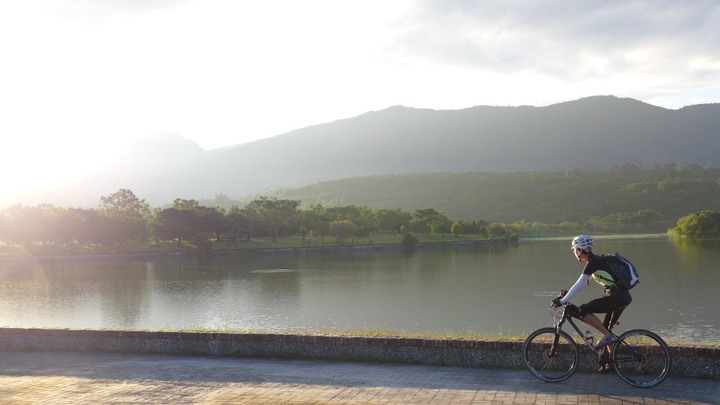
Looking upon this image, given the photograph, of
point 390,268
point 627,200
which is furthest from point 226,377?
point 627,200

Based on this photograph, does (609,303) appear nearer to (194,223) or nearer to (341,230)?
(194,223)

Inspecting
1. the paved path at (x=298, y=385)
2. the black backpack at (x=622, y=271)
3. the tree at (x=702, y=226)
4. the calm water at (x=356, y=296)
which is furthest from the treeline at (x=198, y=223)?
the black backpack at (x=622, y=271)

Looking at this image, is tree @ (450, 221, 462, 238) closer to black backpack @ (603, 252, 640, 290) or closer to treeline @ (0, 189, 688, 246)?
treeline @ (0, 189, 688, 246)

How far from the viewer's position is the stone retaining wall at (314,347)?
28.5 feet

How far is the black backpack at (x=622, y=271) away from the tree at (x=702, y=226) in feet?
411

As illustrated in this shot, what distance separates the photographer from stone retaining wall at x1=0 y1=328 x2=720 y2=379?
869cm

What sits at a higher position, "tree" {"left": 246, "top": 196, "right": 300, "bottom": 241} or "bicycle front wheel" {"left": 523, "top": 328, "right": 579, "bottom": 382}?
"tree" {"left": 246, "top": 196, "right": 300, "bottom": 241}

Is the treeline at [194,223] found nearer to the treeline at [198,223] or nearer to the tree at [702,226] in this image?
the treeline at [198,223]

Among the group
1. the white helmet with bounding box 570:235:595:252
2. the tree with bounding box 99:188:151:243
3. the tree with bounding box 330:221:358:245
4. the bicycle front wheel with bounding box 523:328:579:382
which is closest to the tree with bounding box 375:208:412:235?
the tree with bounding box 330:221:358:245

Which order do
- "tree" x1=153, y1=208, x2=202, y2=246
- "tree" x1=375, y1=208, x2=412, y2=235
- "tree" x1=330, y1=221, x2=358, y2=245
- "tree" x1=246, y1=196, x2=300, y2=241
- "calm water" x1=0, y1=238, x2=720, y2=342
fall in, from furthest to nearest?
"tree" x1=375, y1=208, x2=412, y2=235, "tree" x1=246, y1=196, x2=300, y2=241, "tree" x1=330, y1=221, x2=358, y2=245, "tree" x1=153, y1=208, x2=202, y2=246, "calm water" x1=0, y1=238, x2=720, y2=342

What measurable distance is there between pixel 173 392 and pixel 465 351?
16.2 ft

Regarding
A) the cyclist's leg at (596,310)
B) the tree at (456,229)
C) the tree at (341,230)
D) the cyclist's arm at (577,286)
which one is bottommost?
the tree at (456,229)

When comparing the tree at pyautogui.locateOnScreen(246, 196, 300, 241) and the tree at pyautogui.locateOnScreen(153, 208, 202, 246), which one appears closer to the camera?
the tree at pyautogui.locateOnScreen(153, 208, 202, 246)

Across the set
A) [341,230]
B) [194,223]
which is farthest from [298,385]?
[341,230]
